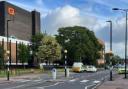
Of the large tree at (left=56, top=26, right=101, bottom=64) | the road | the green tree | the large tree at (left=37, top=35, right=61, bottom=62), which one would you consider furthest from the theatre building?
the road

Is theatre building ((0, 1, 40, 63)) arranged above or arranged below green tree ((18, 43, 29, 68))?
above

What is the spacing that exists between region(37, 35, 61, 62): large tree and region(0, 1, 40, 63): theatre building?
20.7 metres

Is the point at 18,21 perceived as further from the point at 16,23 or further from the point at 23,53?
the point at 23,53

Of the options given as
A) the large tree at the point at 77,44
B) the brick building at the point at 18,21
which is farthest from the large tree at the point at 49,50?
the brick building at the point at 18,21

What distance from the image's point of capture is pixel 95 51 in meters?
152

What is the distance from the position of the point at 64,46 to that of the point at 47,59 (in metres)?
21.9

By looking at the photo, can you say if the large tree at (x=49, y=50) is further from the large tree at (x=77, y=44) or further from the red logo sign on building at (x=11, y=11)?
the red logo sign on building at (x=11, y=11)

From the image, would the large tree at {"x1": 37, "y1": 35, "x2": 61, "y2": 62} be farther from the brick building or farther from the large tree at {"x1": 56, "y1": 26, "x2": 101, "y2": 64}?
the brick building

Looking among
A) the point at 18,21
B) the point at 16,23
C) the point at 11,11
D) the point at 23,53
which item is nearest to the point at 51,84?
the point at 23,53

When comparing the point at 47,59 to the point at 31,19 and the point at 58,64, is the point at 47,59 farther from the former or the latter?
the point at 31,19

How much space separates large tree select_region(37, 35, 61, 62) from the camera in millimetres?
115100

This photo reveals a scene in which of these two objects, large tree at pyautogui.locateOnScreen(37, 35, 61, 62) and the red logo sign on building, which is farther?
the red logo sign on building

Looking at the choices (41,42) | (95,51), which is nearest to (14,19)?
(95,51)

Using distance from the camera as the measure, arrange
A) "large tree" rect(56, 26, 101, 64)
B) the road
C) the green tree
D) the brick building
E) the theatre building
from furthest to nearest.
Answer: the brick building, the theatre building, "large tree" rect(56, 26, 101, 64), the green tree, the road
